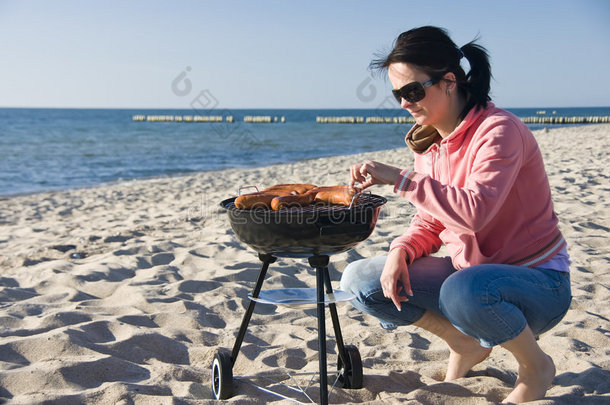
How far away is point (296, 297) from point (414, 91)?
1.03 m

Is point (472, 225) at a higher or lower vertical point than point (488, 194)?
lower

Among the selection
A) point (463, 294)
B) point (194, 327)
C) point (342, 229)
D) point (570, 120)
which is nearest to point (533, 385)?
point (463, 294)

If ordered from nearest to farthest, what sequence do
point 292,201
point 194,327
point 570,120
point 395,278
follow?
point 292,201
point 395,278
point 194,327
point 570,120

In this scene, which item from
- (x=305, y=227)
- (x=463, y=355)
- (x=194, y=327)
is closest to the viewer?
(x=305, y=227)

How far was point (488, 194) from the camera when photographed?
2.03 meters

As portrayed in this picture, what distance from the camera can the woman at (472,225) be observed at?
2.06m

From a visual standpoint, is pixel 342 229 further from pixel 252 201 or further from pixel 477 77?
pixel 477 77

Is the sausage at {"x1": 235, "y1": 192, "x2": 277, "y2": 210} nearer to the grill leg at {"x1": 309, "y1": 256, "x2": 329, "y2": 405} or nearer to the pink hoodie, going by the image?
the grill leg at {"x1": 309, "y1": 256, "x2": 329, "y2": 405}

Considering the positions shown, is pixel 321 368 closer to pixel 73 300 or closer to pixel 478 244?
pixel 478 244

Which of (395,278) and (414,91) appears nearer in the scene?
(414,91)

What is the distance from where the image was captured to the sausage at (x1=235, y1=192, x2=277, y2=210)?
2.10 metres

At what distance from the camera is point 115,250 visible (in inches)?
191

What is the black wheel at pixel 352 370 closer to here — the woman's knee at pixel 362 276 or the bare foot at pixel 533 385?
the woman's knee at pixel 362 276

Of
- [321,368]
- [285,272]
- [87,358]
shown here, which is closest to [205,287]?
[285,272]
